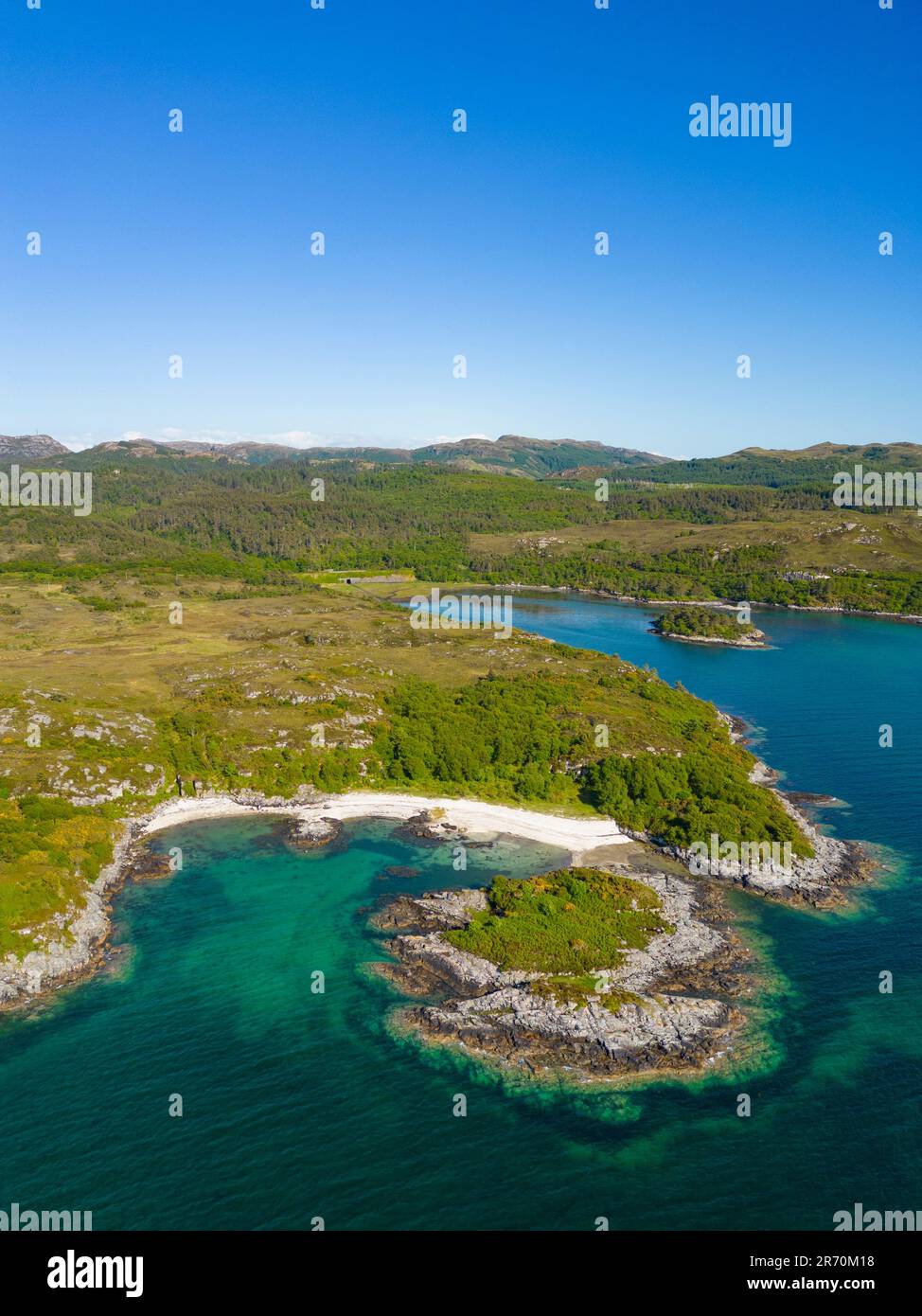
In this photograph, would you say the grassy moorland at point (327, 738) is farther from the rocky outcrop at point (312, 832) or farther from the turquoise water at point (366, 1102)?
the turquoise water at point (366, 1102)

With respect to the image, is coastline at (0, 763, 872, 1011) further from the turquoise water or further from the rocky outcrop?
the turquoise water

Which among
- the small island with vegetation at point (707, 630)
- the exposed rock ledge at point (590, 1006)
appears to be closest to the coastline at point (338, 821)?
the exposed rock ledge at point (590, 1006)

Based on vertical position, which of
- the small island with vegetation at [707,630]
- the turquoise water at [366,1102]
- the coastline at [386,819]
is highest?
the small island with vegetation at [707,630]

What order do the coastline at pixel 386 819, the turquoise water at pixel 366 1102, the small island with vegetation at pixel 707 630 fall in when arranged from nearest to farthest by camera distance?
the turquoise water at pixel 366 1102 → the coastline at pixel 386 819 → the small island with vegetation at pixel 707 630

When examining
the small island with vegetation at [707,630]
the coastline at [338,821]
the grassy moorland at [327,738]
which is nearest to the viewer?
the coastline at [338,821]

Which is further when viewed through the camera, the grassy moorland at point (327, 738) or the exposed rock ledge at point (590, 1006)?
the grassy moorland at point (327, 738)

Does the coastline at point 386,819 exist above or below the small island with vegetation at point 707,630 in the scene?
below

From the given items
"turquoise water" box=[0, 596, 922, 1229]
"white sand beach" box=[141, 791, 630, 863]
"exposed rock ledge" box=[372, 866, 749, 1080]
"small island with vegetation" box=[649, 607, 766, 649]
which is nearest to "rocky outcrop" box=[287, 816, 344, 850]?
"white sand beach" box=[141, 791, 630, 863]
